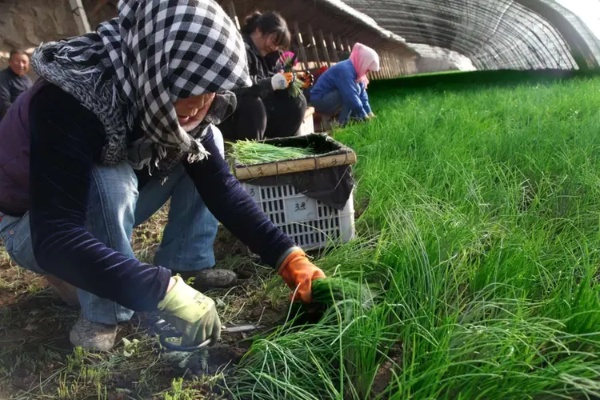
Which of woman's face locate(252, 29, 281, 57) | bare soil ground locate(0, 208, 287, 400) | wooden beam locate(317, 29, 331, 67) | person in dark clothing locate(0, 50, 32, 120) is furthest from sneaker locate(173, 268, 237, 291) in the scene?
wooden beam locate(317, 29, 331, 67)

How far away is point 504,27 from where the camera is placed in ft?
54.8

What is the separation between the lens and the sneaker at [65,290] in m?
1.80

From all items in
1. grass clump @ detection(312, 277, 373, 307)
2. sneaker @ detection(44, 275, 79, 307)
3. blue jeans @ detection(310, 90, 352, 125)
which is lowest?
sneaker @ detection(44, 275, 79, 307)

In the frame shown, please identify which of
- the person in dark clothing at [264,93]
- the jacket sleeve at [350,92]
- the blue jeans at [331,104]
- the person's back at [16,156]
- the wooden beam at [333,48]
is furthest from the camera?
the wooden beam at [333,48]

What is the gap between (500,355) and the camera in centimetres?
104

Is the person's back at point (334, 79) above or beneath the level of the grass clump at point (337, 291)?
above

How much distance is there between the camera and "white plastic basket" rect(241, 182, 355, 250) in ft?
6.86

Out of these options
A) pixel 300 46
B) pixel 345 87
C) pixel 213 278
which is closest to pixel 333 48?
pixel 300 46

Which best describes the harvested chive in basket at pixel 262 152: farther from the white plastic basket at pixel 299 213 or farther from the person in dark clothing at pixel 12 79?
the person in dark clothing at pixel 12 79

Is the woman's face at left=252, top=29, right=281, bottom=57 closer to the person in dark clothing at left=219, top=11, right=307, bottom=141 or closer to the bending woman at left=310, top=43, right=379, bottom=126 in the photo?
the person in dark clothing at left=219, top=11, right=307, bottom=141

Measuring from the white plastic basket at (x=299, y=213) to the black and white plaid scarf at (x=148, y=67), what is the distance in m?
0.57

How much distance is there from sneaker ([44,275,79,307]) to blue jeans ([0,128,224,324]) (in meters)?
0.14

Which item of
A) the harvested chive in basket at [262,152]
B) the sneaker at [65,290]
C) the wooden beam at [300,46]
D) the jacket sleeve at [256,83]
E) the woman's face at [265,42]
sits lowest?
the sneaker at [65,290]

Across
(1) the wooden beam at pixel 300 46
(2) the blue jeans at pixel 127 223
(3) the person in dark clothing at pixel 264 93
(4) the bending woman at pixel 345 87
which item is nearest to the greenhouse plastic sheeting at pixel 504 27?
(1) the wooden beam at pixel 300 46
